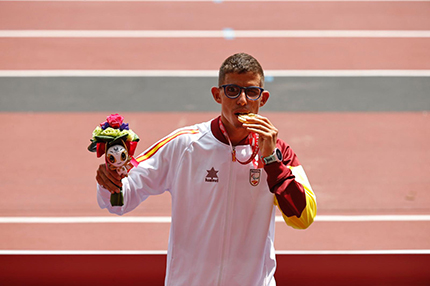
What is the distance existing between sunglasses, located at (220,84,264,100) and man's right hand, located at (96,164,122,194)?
721 millimetres

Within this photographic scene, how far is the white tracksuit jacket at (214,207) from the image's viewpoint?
8.99ft

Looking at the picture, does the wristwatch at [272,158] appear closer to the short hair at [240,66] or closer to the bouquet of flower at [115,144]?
the short hair at [240,66]

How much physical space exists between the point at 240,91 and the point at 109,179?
2.66 feet

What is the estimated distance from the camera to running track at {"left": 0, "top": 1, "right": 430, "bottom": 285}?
5340mm

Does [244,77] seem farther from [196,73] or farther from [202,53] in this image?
[202,53]

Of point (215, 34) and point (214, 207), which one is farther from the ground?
point (215, 34)

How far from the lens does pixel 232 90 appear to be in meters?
2.66

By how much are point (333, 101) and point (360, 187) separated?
223 centimetres

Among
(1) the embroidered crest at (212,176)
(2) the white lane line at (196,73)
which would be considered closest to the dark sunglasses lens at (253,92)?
(1) the embroidered crest at (212,176)

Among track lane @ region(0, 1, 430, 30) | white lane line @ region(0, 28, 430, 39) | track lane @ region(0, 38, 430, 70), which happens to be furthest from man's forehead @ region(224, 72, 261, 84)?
track lane @ region(0, 1, 430, 30)

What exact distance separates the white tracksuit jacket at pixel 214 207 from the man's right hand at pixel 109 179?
0.21 meters

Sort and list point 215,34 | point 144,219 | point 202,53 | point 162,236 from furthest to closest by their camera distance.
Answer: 1. point 215,34
2. point 202,53
3. point 144,219
4. point 162,236

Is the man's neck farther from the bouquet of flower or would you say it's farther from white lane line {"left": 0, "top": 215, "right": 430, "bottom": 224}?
white lane line {"left": 0, "top": 215, "right": 430, "bottom": 224}

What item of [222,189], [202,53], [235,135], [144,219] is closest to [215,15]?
[202,53]
